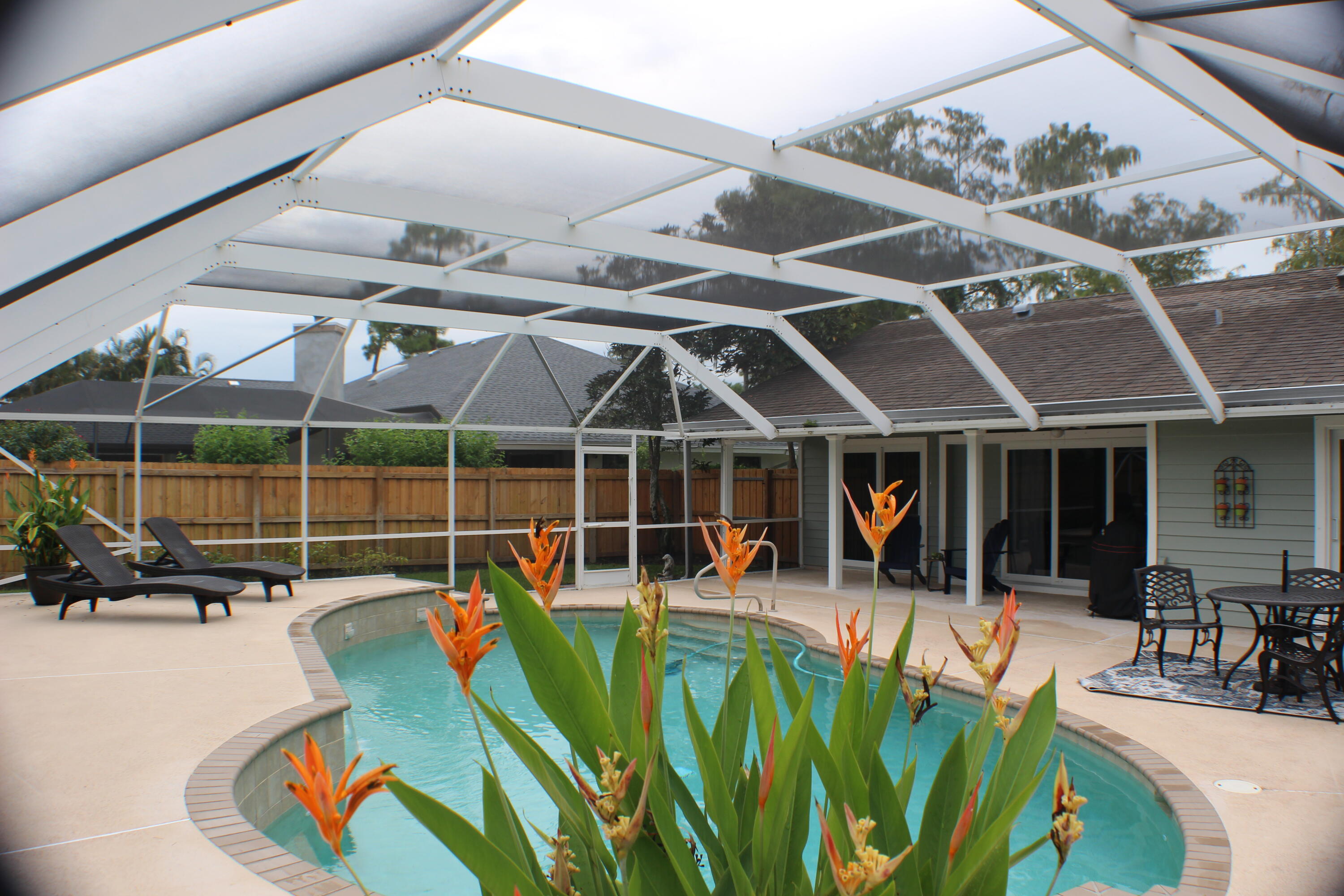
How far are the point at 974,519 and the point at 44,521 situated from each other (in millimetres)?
10611

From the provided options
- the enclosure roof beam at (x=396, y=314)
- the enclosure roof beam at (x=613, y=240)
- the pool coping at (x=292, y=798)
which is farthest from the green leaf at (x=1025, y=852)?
the enclosure roof beam at (x=396, y=314)

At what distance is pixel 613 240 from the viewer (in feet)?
22.2

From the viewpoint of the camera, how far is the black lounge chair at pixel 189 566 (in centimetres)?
998

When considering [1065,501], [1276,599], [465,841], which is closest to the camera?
[465,841]

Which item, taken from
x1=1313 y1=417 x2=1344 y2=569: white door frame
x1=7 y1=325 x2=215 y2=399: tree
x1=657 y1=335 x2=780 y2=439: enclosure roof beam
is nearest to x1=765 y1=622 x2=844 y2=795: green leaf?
x1=1313 y1=417 x2=1344 y2=569: white door frame

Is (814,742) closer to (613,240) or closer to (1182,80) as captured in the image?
(1182,80)

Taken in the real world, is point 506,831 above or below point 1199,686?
above

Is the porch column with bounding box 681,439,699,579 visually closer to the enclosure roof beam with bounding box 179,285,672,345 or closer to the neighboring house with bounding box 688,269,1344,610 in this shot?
the neighboring house with bounding box 688,269,1344,610

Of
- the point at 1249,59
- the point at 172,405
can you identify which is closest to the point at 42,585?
the point at 172,405

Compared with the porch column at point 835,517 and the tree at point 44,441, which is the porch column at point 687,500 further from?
the tree at point 44,441

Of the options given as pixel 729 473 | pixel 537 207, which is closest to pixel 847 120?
pixel 537 207

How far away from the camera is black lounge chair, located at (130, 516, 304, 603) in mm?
9977

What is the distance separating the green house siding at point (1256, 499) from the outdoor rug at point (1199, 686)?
191 centimetres

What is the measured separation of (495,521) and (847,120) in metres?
12.0
